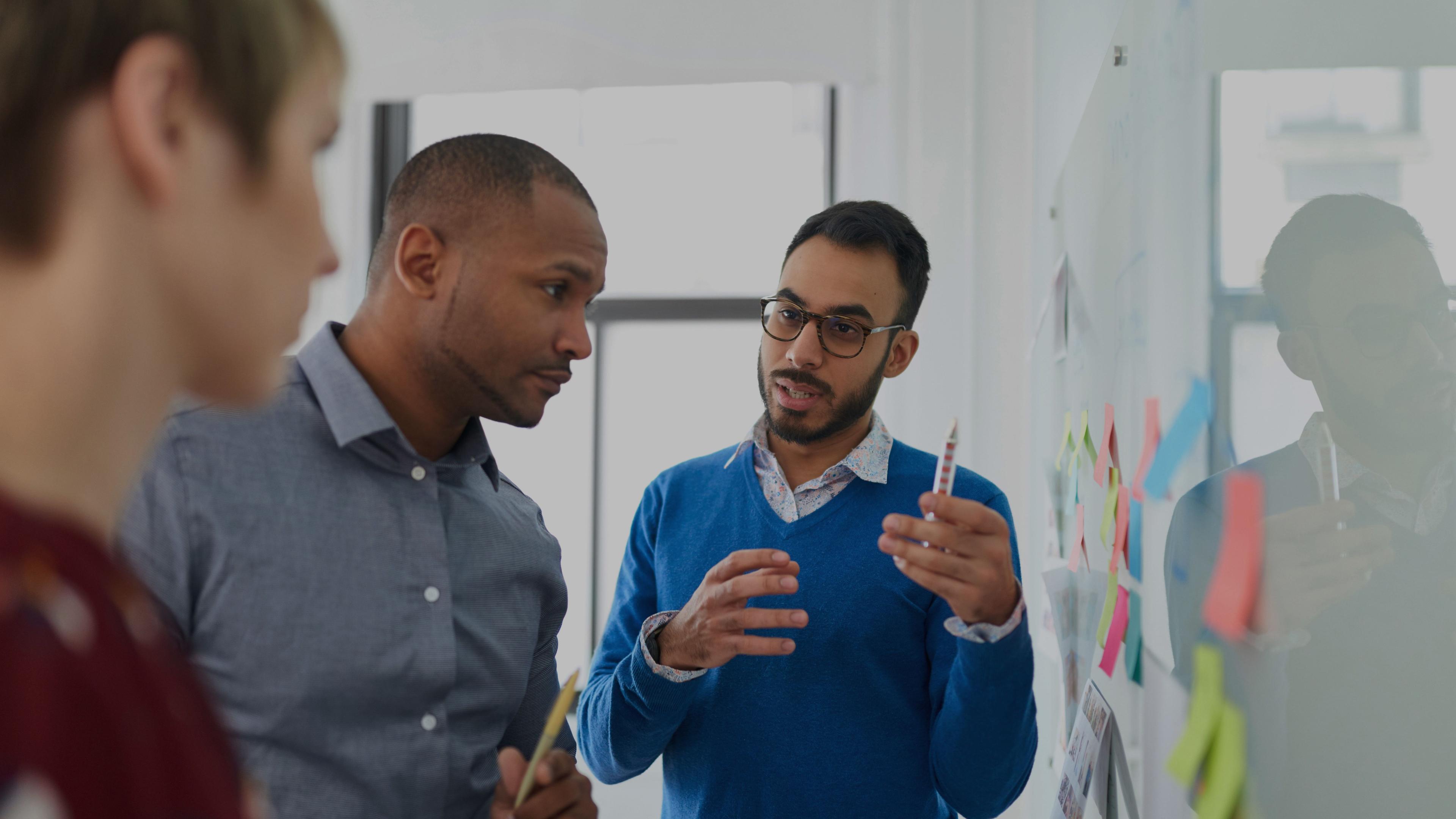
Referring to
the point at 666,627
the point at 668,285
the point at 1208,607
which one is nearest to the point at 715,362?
the point at 668,285

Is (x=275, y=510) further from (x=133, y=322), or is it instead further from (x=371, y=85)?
(x=371, y=85)

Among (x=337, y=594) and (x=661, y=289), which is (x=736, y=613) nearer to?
(x=337, y=594)

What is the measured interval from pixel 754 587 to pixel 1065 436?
0.86 meters

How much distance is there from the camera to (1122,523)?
1174 mm

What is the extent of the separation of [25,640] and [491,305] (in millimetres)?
810

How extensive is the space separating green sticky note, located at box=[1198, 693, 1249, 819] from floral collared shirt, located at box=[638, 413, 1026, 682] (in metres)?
0.64

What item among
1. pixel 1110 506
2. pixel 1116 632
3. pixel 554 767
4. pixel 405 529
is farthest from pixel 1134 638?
pixel 405 529

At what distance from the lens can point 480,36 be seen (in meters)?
2.80

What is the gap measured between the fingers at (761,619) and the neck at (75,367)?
81cm

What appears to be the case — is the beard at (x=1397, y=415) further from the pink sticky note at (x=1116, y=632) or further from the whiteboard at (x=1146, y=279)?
the pink sticky note at (x=1116, y=632)

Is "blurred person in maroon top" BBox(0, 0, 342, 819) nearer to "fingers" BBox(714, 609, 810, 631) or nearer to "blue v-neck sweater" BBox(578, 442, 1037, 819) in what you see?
"fingers" BBox(714, 609, 810, 631)

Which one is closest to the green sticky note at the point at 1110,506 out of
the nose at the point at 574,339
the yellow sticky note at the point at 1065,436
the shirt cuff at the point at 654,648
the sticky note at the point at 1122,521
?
the sticky note at the point at 1122,521

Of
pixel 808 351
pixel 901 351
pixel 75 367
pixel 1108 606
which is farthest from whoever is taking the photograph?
pixel 901 351

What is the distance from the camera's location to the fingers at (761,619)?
1.14m
